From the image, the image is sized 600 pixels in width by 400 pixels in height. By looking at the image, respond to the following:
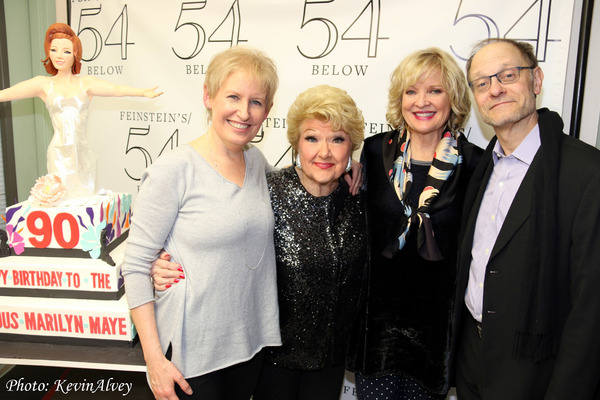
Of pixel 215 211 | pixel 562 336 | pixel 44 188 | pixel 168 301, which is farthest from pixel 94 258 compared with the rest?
pixel 562 336

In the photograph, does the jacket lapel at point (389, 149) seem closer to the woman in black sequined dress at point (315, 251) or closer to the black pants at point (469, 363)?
the woman in black sequined dress at point (315, 251)

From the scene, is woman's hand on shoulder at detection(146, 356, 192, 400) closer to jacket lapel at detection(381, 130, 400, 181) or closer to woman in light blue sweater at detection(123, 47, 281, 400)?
A: woman in light blue sweater at detection(123, 47, 281, 400)

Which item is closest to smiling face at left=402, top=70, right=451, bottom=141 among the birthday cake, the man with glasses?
the man with glasses

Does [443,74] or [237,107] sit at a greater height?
[443,74]

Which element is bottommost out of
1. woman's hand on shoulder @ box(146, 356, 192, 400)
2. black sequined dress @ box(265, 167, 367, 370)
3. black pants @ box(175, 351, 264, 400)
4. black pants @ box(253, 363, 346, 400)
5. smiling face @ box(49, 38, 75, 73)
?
black pants @ box(253, 363, 346, 400)

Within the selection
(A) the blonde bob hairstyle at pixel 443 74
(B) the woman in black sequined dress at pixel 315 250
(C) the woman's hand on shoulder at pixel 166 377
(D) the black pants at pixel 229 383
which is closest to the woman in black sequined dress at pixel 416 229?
(A) the blonde bob hairstyle at pixel 443 74

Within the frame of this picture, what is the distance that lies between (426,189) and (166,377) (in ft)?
3.47

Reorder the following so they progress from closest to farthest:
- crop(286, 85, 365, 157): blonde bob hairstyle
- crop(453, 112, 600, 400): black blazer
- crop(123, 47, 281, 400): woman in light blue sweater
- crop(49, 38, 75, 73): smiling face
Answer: crop(453, 112, 600, 400): black blazer
crop(123, 47, 281, 400): woman in light blue sweater
crop(286, 85, 365, 157): blonde bob hairstyle
crop(49, 38, 75, 73): smiling face

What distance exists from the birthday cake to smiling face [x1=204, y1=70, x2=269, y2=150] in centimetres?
74

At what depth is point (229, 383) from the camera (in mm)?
1374

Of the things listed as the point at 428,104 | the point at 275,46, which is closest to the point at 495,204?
the point at 428,104

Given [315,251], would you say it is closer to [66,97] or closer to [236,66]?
[236,66]

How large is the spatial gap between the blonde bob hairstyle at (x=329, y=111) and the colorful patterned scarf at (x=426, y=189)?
0.22 m

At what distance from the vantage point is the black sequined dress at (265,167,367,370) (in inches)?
56.9
